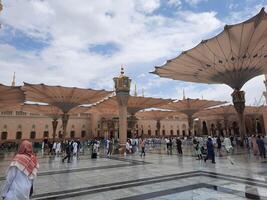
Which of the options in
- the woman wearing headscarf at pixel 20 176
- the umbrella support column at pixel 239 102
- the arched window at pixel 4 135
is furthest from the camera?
the arched window at pixel 4 135

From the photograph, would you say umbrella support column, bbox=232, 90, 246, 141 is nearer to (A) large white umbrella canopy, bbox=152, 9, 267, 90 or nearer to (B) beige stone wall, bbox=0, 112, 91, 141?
(A) large white umbrella canopy, bbox=152, 9, 267, 90

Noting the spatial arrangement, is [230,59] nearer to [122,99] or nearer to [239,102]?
[239,102]

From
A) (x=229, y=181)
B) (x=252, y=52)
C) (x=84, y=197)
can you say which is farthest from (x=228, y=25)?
(x=84, y=197)

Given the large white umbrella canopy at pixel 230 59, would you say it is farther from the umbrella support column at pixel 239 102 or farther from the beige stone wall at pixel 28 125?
the beige stone wall at pixel 28 125

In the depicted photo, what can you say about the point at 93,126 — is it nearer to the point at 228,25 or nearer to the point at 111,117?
the point at 111,117

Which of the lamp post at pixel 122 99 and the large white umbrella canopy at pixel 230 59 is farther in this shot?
the lamp post at pixel 122 99

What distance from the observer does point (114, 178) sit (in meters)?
7.44

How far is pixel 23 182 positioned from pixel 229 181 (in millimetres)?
5389

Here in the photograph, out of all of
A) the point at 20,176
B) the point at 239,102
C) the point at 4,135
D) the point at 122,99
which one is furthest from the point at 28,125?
the point at 20,176

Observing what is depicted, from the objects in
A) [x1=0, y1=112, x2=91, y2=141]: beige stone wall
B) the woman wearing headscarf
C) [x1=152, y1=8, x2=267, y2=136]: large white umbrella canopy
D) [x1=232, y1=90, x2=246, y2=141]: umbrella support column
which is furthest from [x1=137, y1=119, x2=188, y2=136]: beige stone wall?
the woman wearing headscarf

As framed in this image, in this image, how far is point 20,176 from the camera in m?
3.10

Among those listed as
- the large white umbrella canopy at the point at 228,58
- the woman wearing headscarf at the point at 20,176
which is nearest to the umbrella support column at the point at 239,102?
the large white umbrella canopy at the point at 228,58

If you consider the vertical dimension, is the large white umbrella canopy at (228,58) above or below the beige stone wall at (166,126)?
above

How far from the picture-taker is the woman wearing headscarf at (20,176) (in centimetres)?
299
